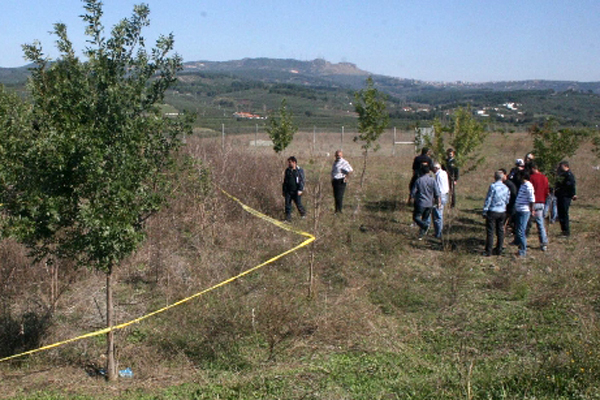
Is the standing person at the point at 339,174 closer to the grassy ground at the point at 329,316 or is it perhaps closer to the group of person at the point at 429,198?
the grassy ground at the point at 329,316

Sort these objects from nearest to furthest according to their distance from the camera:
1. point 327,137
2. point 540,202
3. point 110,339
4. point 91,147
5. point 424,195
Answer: point 91,147, point 110,339, point 540,202, point 424,195, point 327,137

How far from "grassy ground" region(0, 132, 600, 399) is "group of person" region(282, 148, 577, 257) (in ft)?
1.43

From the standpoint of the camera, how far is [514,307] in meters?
8.87

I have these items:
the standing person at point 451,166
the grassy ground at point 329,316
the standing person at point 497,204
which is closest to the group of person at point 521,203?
the standing person at point 497,204

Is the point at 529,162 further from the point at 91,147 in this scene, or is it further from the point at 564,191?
the point at 91,147

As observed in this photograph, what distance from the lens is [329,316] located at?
8133 mm

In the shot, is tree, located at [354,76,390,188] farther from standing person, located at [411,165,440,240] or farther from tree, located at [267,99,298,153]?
standing person, located at [411,165,440,240]

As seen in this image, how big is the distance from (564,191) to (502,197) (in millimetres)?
2605

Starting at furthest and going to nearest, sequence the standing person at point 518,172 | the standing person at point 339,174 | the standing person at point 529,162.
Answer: the standing person at point 339,174, the standing person at point 529,162, the standing person at point 518,172

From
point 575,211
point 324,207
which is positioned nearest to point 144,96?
point 324,207

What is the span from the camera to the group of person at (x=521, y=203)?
11.1m

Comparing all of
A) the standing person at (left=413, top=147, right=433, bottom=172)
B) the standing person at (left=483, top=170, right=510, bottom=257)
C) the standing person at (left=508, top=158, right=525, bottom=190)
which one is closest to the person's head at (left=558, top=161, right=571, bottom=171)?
the standing person at (left=508, top=158, right=525, bottom=190)

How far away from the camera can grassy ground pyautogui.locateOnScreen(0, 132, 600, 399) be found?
20.7ft

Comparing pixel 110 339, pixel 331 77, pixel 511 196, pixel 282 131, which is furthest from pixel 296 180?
pixel 331 77
